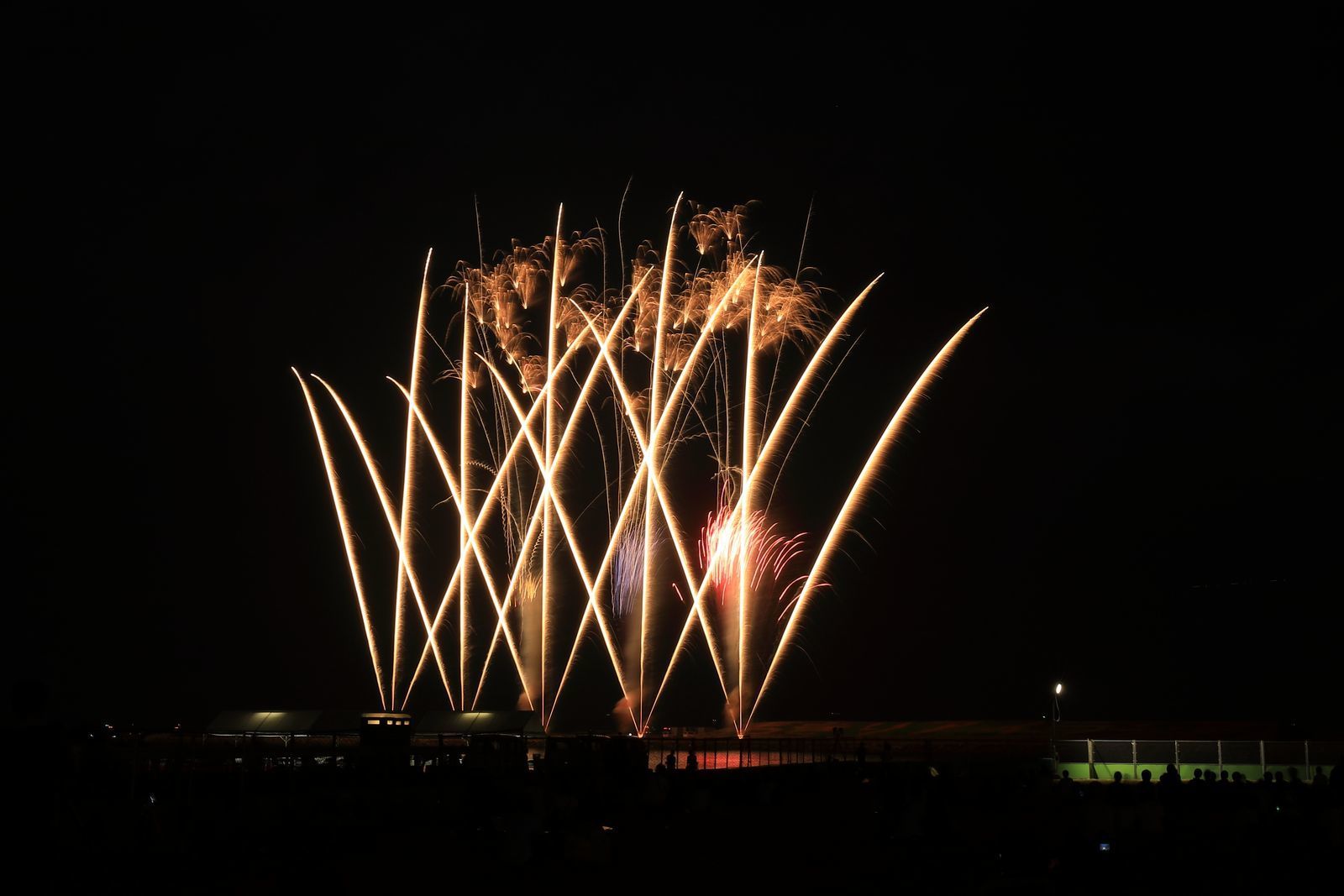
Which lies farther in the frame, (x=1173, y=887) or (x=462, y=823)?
(x=462, y=823)

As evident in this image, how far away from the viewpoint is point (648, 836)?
61.2 feet

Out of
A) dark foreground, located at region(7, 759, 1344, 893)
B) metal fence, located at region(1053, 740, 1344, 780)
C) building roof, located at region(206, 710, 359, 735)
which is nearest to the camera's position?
dark foreground, located at region(7, 759, 1344, 893)

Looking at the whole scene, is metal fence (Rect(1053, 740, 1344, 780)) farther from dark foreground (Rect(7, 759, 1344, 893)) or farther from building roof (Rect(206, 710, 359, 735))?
building roof (Rect(206, 710, 359, 735))

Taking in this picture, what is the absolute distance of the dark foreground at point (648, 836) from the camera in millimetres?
13875

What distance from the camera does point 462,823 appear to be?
18328 mm

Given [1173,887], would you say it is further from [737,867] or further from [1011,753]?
[1011,753]

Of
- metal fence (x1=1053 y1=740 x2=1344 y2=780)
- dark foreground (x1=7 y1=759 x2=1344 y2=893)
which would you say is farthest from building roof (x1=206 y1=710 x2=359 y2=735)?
metal fence (x1=1053 y1=740 x2=1344 y2=780)

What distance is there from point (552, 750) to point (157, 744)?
9.29 meters

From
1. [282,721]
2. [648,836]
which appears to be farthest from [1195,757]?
[282,721]

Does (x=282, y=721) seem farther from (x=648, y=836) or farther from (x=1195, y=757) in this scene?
(x=1195, y=757)

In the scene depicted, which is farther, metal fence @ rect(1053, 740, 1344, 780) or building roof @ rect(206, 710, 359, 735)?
building roof @ rect(206, 710, 359, 735)

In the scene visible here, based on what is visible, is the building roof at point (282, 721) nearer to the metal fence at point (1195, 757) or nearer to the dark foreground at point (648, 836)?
the dark foreground at point (648, 836)

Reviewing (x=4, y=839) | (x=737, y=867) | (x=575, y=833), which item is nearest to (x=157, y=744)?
(x=575, y=833)

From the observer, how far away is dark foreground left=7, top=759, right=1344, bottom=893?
13.9 m
